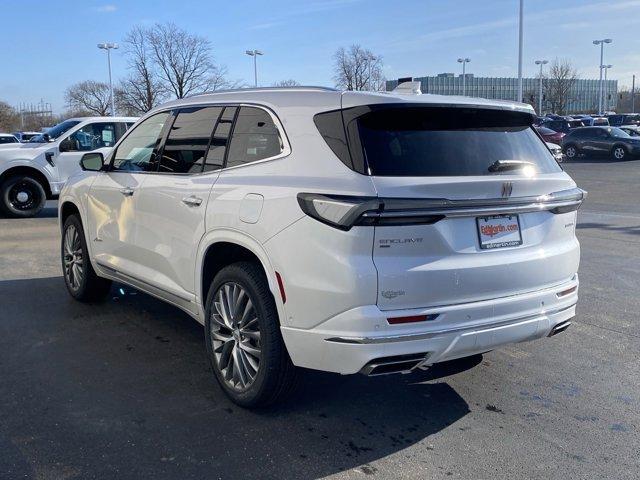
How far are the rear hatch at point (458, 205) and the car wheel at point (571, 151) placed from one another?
2939 centimetres

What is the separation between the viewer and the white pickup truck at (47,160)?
13.1 m

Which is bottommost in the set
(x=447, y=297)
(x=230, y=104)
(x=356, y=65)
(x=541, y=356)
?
(x=541, y=356)

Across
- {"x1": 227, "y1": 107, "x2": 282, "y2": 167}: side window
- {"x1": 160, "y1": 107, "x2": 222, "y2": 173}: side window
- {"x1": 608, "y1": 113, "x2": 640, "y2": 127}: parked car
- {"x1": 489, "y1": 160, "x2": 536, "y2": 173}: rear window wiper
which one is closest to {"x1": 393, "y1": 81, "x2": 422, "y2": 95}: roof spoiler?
{"x1": 489, "y1": 160, "x2": 536, "y2": 173}: rear window wiper

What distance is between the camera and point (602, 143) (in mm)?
29812

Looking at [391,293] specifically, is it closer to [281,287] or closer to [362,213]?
[362,213]

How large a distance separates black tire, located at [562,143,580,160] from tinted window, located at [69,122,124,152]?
2428 cm

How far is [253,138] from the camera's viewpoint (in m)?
4.06

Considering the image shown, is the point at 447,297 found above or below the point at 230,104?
below

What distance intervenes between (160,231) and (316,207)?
180 cm

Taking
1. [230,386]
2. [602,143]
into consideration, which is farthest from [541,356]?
[602,143]

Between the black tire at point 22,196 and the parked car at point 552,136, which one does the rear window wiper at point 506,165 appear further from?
the parked car at point 552,136

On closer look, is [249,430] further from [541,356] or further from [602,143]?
[602,143]

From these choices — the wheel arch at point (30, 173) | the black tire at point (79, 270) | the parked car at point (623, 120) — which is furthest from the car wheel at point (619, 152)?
the parked car at point (623, 120)

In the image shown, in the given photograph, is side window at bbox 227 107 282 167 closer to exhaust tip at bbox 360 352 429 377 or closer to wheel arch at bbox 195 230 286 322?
wheel arch at bbox 195 230 286 322
